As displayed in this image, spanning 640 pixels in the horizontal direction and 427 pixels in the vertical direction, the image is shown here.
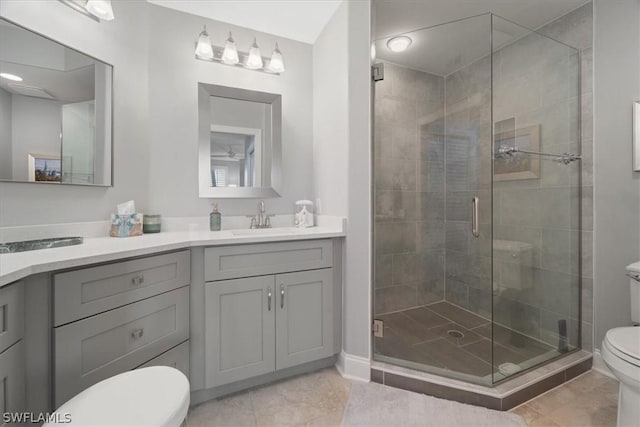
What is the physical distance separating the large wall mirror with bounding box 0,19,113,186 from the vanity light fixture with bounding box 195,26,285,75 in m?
0.60

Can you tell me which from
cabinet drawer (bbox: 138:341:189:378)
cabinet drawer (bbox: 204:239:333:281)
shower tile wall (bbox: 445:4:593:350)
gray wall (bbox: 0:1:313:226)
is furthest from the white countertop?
shower tile wall (bbox: 445:4:593:350)

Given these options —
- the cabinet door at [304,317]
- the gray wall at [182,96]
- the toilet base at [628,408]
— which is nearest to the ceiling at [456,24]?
the gray wall at [182,96]

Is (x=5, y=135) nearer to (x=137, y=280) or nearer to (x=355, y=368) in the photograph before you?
(x=137, y=280)

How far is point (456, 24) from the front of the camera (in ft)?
6.36

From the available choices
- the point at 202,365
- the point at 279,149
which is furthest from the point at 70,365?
the point at 279,149

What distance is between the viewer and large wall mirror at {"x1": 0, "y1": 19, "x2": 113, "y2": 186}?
1.24 m

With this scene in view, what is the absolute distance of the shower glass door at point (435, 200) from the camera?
6.12 feet

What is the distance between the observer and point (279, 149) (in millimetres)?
2119

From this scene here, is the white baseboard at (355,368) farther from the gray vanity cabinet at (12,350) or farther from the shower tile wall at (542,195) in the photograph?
the gray vanity cabinet at (12,350)

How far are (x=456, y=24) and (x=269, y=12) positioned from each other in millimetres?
1343

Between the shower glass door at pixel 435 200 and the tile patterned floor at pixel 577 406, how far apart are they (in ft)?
0.89

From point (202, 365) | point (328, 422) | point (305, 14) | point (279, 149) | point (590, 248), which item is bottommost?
point (328, 422)

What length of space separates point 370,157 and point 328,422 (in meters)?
1.47

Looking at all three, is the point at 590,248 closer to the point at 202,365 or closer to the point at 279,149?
the point at 279,149
